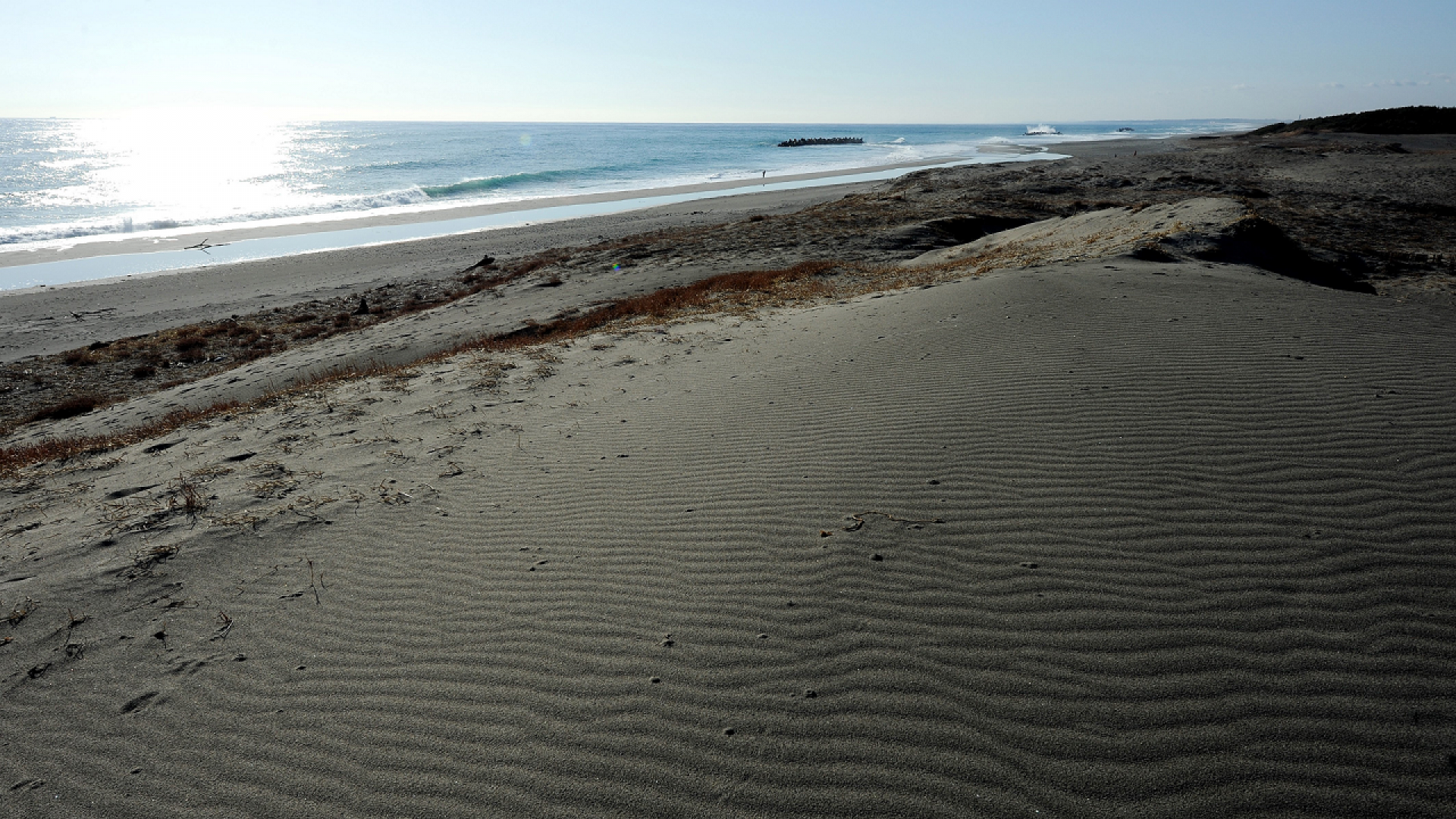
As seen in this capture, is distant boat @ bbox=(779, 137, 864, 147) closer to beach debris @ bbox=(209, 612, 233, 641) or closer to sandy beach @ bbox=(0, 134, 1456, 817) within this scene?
sandy beach @ bbox=(0, 134, 1456, 817)

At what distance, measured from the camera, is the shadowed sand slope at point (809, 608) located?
9.58 ft

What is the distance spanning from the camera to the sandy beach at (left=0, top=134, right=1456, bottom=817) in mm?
2951

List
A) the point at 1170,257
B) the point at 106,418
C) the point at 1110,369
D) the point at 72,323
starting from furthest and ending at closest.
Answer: the point at 72,323 → the point at 1170,257 → the point at 106,418 → the point at 1110,369

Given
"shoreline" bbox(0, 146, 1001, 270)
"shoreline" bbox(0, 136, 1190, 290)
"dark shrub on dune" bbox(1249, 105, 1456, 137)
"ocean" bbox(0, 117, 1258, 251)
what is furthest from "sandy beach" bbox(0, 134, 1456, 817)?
"dark shrub on dune" bbox(1249, 105, 1456, 137)

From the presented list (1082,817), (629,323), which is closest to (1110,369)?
(1082,817)

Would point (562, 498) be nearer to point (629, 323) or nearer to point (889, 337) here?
point (889, 337)

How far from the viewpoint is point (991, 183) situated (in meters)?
34.1

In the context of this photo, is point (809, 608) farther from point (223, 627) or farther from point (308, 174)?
point (308, 174)

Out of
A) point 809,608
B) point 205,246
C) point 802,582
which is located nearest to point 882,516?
point 802,582

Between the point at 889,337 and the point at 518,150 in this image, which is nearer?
the point at 889,337

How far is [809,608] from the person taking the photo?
383 centimetres

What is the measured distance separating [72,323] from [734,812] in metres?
22.8

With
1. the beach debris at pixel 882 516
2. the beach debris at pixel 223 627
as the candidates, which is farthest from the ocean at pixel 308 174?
the beach debris at pixel 882 516

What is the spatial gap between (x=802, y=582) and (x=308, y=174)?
228 feet
